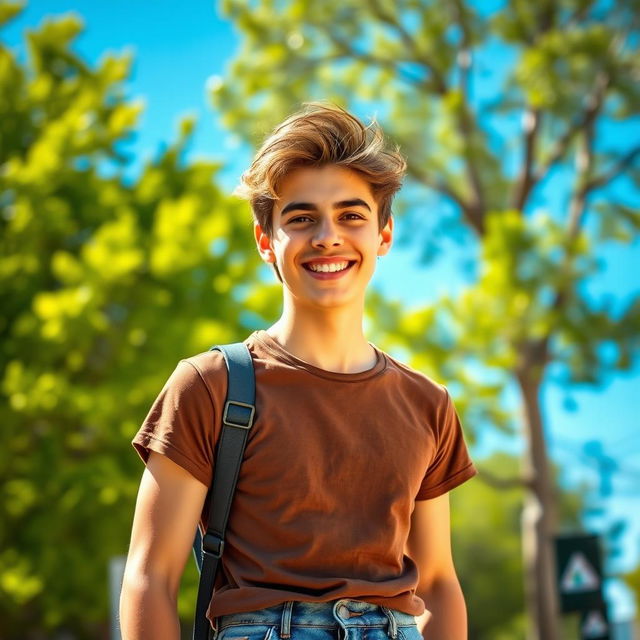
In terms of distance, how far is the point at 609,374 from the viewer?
1466 cm

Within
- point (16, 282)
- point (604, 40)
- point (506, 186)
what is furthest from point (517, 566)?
point (16, 282)

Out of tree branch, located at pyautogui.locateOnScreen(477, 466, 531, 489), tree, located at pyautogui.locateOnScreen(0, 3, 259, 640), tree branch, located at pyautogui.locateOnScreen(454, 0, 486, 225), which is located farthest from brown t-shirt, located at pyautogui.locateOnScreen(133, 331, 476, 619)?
tree branch, located at pyautogui.locateOnScreen(454, 0, 486, 225)

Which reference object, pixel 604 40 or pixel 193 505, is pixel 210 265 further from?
pixel 193 505

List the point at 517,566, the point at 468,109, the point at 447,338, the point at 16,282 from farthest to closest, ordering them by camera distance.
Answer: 1. the point at 517,566
2. the point at 468,109
3. the point at 447,338
4. the point at 16,282

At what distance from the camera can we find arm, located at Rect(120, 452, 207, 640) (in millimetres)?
1807

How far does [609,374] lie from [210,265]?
594 cm

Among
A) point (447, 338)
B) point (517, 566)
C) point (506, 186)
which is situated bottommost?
point (517, 566)

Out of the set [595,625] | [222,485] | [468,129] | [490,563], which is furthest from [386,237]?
[490,563]

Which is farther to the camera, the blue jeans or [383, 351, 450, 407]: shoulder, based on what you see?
[383, 351, 450, 407]: shoulder

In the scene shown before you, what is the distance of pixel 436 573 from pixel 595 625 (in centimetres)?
853

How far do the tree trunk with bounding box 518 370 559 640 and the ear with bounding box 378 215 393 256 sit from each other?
12964 millimetres

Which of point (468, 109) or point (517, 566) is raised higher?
point (468, 109)

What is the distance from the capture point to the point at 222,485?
1.87 meters

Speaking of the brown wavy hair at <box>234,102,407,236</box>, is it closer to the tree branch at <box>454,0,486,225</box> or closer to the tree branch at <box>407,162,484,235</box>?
the tree branch at <box>454,0,486,225</box>
